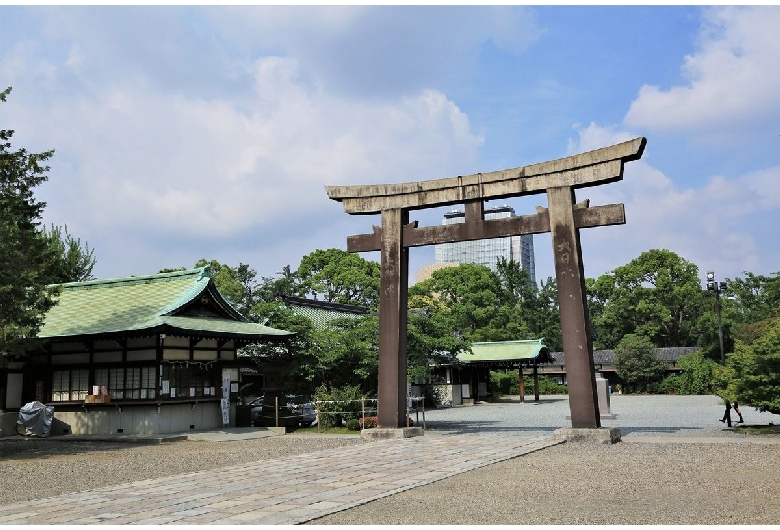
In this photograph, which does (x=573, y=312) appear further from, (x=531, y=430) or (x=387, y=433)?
(x=531, y=430)

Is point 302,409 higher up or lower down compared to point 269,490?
higher up

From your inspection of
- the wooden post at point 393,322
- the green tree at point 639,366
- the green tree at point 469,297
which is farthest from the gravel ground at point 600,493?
the green tree at point 469,297

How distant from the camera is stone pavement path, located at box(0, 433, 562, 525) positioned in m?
7.98

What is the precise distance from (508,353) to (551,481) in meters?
38.9

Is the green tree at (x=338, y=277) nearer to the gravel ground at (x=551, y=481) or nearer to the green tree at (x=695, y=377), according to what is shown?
the green tree at (x=695, y=377)

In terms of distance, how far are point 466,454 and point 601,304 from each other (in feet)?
241

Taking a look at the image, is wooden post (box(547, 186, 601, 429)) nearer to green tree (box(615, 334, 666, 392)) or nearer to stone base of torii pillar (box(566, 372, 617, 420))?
stone base of torii pillar (box(566, 372, 617, 420))

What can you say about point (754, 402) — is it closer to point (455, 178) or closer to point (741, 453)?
point (741, 453)

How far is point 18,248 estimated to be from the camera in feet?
56.7

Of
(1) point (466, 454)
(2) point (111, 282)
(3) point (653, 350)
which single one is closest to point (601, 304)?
(3) point (653, 350)

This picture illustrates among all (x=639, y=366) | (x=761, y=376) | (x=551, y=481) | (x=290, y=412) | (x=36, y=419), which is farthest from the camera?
(x=639, y=366)

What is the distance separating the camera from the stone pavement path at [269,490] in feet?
26.2

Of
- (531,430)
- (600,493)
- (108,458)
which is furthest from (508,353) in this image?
(600,493)

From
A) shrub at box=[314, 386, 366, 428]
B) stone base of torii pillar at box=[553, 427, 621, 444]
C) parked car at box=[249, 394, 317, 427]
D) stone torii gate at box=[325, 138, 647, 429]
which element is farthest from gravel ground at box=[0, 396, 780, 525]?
parked car at box=[249, 394, 317, 427]
